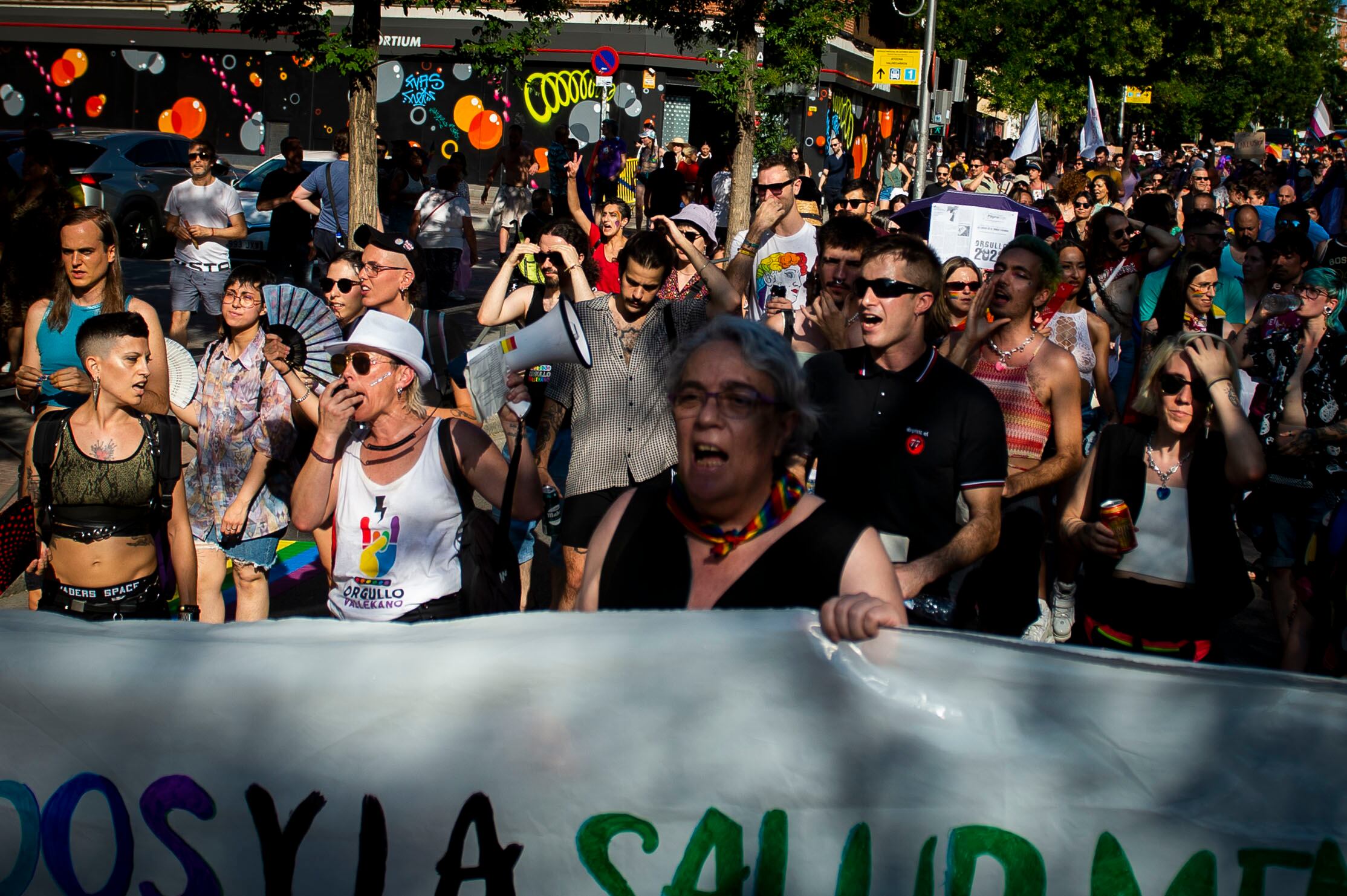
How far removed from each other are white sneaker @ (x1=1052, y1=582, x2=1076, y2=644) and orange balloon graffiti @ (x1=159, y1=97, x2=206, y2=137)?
3258 cm

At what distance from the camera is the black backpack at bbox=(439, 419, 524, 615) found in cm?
403

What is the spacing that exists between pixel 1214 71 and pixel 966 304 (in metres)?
57.3

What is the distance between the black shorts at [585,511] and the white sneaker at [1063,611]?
166 cm

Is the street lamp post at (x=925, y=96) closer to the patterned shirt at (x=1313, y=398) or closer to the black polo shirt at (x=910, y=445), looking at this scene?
the patterned shirt at (x=1313, y=398)

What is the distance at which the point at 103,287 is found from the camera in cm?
602

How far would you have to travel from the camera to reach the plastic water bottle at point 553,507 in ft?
18.4

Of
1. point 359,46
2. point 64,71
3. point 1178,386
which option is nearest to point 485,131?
point 64,71

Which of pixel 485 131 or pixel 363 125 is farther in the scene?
pixel 485 131

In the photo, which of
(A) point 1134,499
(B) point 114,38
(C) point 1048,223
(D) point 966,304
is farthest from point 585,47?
(A) point 1134,499

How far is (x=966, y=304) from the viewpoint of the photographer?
6.34m

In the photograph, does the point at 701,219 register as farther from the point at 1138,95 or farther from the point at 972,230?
the point at 1138,95

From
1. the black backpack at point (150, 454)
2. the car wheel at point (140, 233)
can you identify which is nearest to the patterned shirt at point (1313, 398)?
the black backpack at point (150, 454)

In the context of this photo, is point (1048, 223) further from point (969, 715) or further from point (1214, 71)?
point (1214, 71)

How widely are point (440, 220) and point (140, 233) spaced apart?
7.18 m
